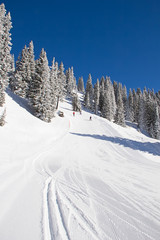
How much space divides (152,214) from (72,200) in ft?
6.41

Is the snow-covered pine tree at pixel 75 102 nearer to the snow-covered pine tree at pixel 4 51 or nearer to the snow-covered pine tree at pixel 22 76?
the snow-covered pine tree at pixel 22 76

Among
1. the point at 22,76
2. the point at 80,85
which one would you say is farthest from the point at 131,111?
the point at 22,76

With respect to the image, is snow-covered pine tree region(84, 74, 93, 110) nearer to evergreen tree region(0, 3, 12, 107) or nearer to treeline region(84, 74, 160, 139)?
treeline region(84, 74, 160, 139)

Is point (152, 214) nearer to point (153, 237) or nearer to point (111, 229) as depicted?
point (153, 237)

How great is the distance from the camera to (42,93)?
69.5ft

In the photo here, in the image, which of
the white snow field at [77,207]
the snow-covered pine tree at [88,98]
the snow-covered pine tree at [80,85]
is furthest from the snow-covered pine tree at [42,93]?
the snow-covered pine tree at [80,85]

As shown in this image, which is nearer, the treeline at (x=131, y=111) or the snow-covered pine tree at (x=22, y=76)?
the snow-covered pine tree at (x=22, y=76)

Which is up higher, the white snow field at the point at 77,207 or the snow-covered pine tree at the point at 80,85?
the snow-covered pine tree at the point at 80,85

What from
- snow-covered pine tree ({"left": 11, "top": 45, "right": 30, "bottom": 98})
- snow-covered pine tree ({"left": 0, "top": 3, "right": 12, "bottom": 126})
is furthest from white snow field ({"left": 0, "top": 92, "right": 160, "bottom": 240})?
snow-covered pine tree ({"left": 11, "top": 45, "right": 30, "bottom": 98})

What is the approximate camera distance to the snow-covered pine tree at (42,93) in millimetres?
Result: 20375

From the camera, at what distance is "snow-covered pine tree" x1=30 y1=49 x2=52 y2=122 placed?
20.4 metres

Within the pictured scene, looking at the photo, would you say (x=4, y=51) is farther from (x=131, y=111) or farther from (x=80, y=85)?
(x=80, y=85)

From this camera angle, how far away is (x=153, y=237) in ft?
6.81

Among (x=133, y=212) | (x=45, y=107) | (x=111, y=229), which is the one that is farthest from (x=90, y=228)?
(x=45, y=107)
